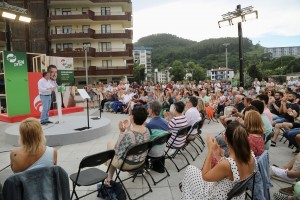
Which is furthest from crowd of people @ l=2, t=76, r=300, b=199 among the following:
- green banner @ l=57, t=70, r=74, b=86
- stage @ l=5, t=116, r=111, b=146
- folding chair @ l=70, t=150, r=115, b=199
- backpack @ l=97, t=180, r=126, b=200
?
green banner @ l=57, t=70, r=74, b=86

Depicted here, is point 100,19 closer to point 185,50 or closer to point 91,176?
point 91,176

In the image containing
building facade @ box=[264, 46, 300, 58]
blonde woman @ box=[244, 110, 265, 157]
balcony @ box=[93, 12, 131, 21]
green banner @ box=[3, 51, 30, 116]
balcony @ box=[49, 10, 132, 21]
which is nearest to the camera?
blonde woman @ box=[244, 110, 265, 157]

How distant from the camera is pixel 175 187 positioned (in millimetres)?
4121

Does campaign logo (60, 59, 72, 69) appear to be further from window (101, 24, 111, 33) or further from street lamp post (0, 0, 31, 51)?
window (101, 24, 111, 33)

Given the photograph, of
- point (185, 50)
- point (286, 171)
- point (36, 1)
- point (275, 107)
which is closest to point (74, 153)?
point (286, 171)

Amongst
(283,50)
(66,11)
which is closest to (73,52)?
(66,11)

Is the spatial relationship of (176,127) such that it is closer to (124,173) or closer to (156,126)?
(156,126)

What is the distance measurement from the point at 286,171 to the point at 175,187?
1.77 metres

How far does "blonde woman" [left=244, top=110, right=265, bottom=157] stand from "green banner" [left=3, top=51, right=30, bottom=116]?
31.7 ft

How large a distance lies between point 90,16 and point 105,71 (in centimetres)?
811

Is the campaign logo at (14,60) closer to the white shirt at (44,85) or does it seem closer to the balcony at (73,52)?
the white shirt at (44,85)

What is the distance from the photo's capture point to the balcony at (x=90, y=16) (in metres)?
34.8

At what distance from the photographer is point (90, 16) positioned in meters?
35.4

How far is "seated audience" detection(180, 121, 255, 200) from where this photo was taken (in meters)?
2.54
